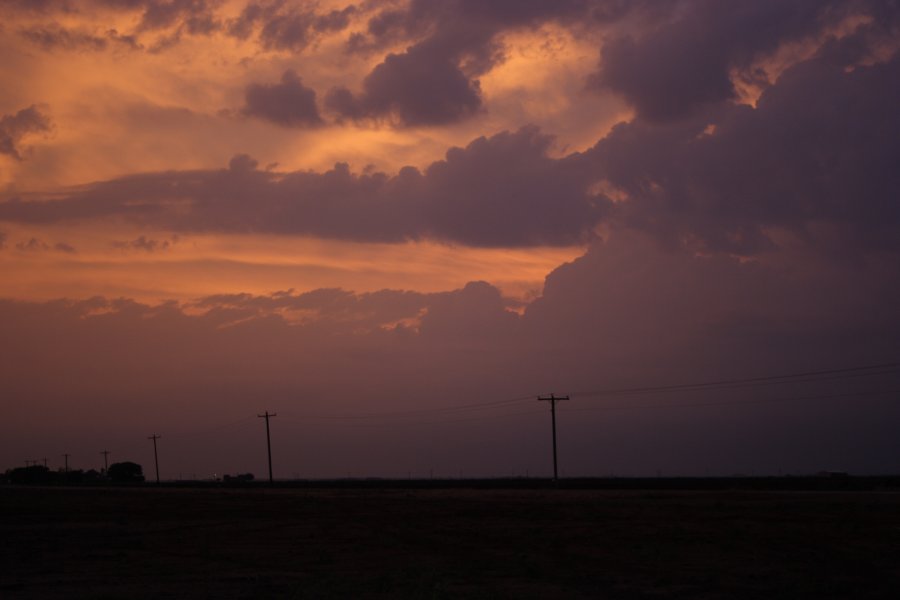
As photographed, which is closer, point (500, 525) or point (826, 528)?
point (826, 528)

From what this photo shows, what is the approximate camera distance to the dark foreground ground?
2394cm

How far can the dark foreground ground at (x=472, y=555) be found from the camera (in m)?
23.9

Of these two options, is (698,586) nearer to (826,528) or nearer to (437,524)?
(826,528)

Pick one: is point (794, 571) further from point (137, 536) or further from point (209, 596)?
point (137, 536)

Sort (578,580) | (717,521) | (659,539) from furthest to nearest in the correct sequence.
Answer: (717,521) → (659,539) → (578,580)

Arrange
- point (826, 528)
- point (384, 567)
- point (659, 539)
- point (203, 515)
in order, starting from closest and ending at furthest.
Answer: point (384, 567) < point (659, 539) < point (826, 528) < point (203, 515)

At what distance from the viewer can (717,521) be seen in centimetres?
4559

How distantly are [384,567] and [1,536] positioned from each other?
73.6 feet

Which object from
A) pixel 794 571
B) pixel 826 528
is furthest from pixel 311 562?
pixel 826 528

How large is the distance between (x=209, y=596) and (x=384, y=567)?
23.8ft

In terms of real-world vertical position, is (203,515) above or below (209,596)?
below

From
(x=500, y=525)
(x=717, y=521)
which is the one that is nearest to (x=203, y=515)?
(x=500, y=525)

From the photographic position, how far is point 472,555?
32.1 meters

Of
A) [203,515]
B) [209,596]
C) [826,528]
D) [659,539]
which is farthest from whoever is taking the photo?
[203,515]
